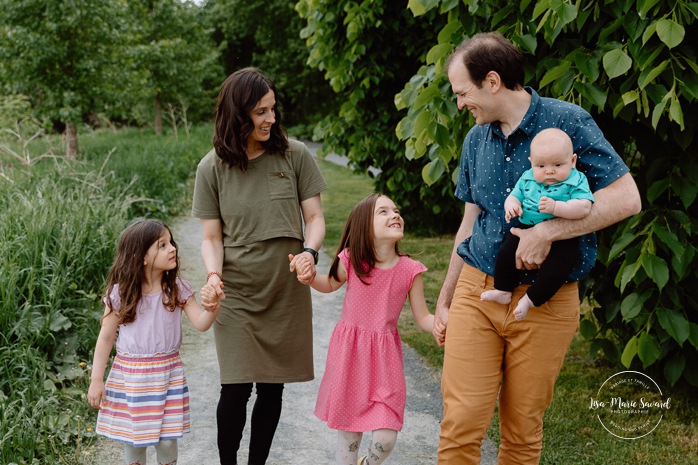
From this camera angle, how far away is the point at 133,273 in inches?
114

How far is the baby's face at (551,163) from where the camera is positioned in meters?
2.17

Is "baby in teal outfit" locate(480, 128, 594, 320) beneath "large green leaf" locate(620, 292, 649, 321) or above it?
above

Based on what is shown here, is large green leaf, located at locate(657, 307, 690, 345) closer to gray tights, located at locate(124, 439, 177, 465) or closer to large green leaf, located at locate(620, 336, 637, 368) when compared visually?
large green leaf, located at locate(620, 336, 637, 368)

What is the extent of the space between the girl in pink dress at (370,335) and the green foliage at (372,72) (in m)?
3.61

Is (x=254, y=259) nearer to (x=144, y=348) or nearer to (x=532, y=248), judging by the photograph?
(x=144, y=348)

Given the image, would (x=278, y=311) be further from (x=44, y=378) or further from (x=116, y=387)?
(x=44, y=378)

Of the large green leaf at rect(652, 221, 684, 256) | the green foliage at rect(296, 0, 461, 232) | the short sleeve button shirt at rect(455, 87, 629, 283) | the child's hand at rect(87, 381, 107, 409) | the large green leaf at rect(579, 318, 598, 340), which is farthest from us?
the green foliage at rect(296, 0, 461, 232)

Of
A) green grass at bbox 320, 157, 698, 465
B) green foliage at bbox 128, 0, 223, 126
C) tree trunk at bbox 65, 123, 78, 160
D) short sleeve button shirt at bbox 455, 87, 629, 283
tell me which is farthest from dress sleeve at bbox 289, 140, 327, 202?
green foliage at bbox 128, 0, 223, 126

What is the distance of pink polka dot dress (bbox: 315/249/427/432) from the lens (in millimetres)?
2846

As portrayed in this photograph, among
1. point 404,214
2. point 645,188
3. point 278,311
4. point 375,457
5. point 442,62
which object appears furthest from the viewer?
point 404,214

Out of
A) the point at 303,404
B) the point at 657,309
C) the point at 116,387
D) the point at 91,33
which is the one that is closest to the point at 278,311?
the point at 116,387

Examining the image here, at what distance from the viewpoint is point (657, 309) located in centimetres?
359

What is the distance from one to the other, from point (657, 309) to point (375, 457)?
1.73 meters

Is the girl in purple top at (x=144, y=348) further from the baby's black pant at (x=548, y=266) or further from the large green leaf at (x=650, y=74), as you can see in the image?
the large green leaf at (x=650, y=74)
